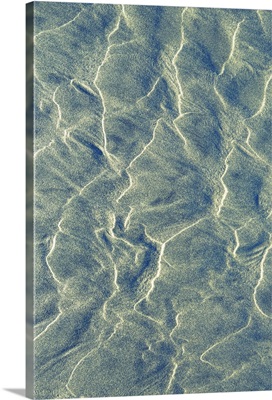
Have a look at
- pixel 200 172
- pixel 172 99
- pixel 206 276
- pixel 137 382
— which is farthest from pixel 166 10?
pixel 137 382

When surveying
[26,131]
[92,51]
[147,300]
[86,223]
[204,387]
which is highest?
[92,51]

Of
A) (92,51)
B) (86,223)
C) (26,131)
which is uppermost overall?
(92,51)

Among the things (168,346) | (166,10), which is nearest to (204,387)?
(168,346)

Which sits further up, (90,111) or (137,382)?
(90,111)

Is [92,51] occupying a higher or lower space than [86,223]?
higher

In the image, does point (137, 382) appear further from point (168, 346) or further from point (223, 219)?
point (223, 219)

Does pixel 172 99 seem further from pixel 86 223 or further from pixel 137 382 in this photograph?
pixel 137 382
